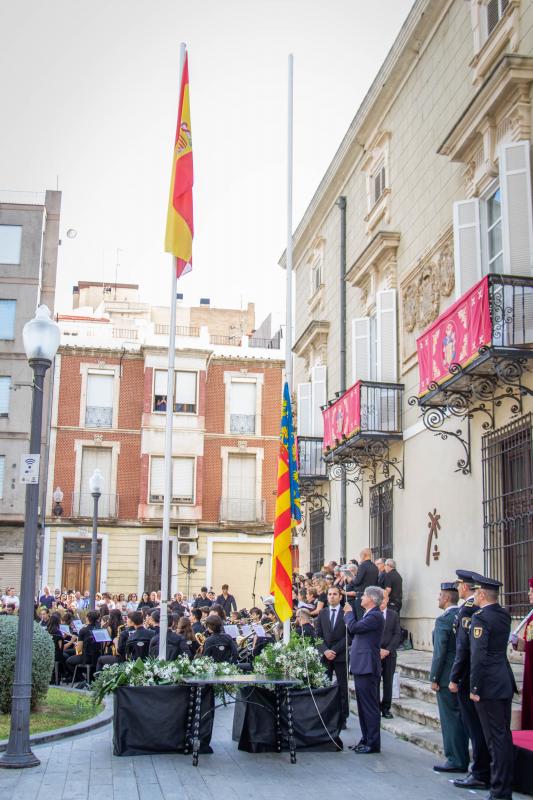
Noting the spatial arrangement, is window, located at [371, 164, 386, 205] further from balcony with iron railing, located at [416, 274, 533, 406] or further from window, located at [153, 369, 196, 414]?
window, located at [153, 369, 196, 414]

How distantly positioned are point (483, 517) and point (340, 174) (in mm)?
12578

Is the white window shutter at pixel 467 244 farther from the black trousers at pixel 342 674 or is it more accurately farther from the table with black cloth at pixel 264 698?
the table with black cloth at pixel 264 698

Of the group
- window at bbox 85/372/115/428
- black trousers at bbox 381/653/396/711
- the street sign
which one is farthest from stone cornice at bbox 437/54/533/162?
window at bbox 85/372/115/428

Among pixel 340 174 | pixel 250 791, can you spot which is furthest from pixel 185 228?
pixel 340 174

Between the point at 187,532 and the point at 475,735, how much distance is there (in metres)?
29.0

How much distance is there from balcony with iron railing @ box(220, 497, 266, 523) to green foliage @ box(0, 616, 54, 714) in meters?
25.3

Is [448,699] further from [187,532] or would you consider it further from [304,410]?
[187,532]

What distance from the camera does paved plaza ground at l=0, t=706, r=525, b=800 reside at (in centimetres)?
838

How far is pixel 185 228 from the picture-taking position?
13.4 metres

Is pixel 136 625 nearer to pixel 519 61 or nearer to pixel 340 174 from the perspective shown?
pixel 519 61

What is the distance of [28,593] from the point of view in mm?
9703

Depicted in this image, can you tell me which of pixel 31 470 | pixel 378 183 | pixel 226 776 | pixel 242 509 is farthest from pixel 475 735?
pixel 242 509

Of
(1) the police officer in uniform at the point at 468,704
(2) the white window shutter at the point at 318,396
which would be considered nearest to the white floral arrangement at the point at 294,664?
(1) the police officer in uniform at the point at 468,704

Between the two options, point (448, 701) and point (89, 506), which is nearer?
point (448, 701)
